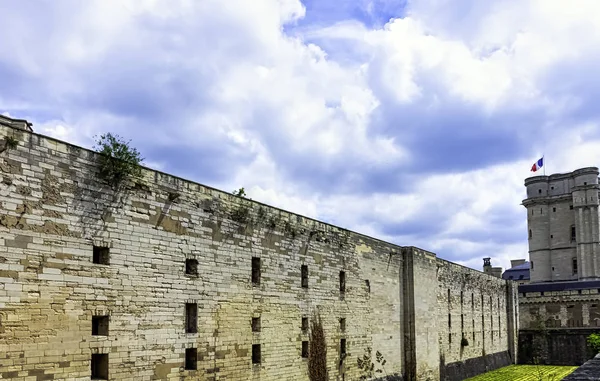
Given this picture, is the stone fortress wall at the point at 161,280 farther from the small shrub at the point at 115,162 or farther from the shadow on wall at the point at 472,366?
the shadow on wall at the point at 472,366

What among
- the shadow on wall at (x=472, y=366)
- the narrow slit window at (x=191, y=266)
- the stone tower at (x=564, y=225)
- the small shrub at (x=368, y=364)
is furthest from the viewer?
the stone tower at (x=564, y=225)

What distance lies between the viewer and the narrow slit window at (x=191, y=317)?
13578 mm

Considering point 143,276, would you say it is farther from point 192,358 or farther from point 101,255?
point 192,358

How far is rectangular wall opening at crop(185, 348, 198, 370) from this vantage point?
13.5 m

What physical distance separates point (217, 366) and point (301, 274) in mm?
4770

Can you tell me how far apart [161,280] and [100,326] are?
1.79 m

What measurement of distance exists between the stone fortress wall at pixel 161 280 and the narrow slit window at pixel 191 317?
32 millimetres

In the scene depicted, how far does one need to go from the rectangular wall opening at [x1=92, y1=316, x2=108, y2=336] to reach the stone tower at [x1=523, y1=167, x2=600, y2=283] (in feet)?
159

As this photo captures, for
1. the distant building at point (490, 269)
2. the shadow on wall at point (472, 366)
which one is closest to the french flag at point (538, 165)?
the distant building at point (490, 269)

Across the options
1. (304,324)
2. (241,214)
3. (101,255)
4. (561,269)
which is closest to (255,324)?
(304,324)

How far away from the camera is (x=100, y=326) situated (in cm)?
1145

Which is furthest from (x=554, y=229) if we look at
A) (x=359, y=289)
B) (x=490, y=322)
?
(x=359, y=289)

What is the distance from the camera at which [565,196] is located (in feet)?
175

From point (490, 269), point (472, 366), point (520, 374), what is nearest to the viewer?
point (472, 366)
